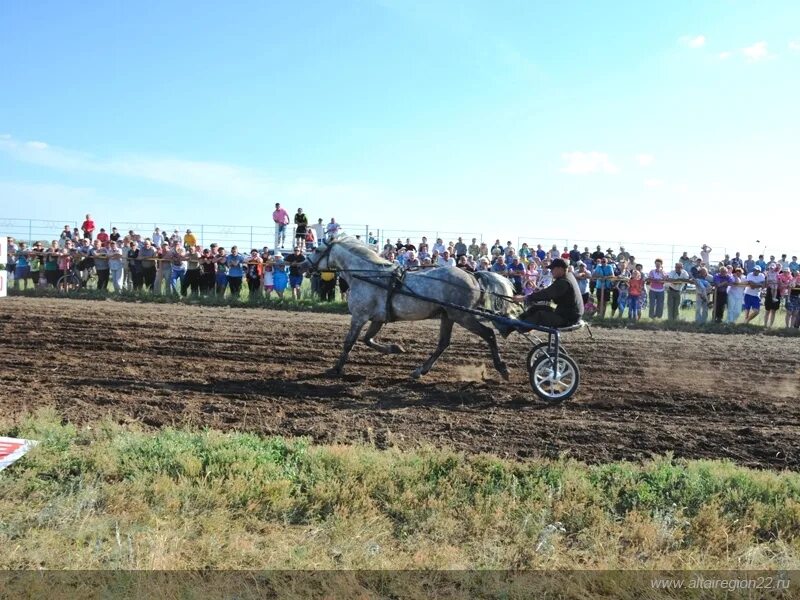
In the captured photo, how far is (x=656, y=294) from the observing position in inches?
813

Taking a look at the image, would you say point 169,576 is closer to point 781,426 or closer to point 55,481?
point 55,481

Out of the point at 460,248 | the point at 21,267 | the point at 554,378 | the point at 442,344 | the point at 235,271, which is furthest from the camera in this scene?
the point at 460,248

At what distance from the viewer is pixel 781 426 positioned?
8.86 m

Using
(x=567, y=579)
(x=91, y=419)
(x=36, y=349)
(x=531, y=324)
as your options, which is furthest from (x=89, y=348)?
(x=567, y=579)

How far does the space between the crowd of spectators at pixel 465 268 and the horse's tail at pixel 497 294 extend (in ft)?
24.6

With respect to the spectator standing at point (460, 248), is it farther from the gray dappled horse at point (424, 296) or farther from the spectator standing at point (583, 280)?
the gray dappled horse at point (424, 296)

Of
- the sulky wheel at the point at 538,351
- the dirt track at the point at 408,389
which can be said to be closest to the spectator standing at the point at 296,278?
the dirt track at the point at 408,389

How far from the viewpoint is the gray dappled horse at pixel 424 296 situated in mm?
11094

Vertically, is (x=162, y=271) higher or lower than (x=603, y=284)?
lower

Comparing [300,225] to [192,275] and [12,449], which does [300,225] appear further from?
[12,449]

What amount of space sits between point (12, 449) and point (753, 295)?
18.8 metres

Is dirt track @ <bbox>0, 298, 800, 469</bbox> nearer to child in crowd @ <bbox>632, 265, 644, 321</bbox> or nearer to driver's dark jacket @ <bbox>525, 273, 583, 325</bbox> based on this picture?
driver's dark jacket @ <bbox>525, 273, 583, 325</bbox>

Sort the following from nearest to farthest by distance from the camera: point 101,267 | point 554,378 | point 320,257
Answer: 1. point 554,378
2. point 320,257
3. point 101,267

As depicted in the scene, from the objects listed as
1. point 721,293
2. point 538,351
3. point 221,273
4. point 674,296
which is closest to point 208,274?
point 221,273
